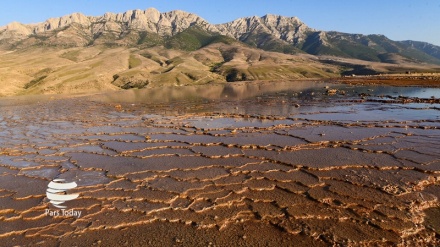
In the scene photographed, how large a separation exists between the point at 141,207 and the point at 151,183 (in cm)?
254

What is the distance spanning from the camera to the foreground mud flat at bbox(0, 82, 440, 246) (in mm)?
9227

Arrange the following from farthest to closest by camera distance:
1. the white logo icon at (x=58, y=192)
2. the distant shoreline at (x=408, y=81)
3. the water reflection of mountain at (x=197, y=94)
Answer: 1. the distant shoreline at (x=408, y=81)
2. the water reflection of mountain at (x=197, y=94)
3. the white logo icon at (x=58, y=192)

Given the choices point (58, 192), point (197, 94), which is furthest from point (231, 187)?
point (197, 94)

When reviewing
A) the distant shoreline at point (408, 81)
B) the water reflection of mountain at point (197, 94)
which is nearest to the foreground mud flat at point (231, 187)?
the water reflection of mountain at point (197, 94)

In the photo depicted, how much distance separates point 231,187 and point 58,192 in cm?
Result: 796

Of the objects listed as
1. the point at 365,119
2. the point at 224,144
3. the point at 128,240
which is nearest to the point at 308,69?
the point at 365,119

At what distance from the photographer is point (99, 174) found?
600 inches

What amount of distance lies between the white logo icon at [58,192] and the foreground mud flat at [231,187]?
29 cm

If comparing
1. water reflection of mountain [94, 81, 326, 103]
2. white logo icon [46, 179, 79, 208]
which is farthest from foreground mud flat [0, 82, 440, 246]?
water reflection of mountain [94, 81, 326, 103]

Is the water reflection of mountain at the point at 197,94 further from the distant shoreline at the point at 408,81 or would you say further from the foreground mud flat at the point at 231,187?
the foreground mud flat at the point at 231,187

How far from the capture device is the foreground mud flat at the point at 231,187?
923cm

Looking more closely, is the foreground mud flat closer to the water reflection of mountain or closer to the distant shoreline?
the water reflection of mountain

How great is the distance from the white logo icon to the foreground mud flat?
292 mm

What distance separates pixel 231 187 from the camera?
12859mm
